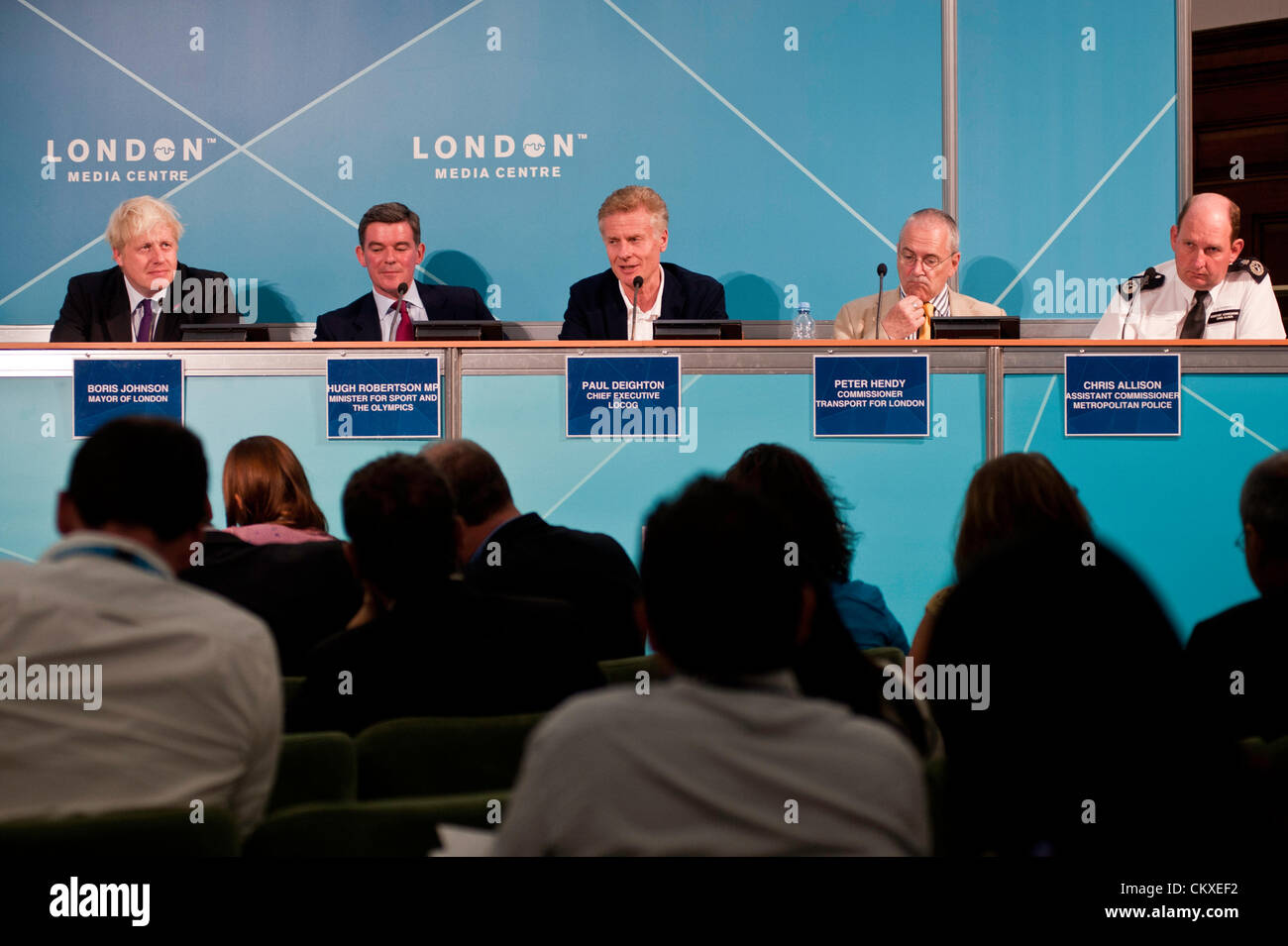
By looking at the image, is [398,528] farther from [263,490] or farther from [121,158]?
[121,158]

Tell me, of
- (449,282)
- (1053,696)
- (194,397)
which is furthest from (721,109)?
(1053,696)

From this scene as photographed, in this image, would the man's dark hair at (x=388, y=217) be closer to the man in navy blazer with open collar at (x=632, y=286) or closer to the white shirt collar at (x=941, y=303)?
the man in navy blazer with open collar at (x=632, y=286)

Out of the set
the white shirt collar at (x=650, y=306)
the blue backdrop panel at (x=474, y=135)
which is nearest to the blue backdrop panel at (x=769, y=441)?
the white shirt collar at (x=650, y=306)

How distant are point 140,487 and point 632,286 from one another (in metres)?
3.34

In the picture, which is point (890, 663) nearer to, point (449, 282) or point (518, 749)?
point (518, 749)

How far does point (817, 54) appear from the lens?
5.42 metres

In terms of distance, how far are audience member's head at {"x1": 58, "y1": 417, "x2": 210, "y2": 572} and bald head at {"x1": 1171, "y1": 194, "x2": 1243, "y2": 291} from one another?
13.0ft

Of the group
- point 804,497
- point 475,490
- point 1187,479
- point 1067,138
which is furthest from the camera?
point 1067,138

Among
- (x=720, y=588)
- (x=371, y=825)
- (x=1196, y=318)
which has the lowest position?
(x=371, y=825)

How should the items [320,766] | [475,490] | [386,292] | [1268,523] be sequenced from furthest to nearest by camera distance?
[386,292] < [475,490] < [1268,523] < [320,766]

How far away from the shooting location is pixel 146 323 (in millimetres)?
4770

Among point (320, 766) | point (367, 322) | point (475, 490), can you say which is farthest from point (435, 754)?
point (367, 322)

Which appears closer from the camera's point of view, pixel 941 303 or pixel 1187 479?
pixel 1187 479

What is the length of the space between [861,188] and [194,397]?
316cm
